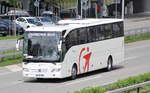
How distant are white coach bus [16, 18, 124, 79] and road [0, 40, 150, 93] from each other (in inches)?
18.6

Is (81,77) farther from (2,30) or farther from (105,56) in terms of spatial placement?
(2,30)

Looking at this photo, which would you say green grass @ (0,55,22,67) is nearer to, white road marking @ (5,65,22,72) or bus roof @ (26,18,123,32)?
white road marking @ (5,65,22,72)

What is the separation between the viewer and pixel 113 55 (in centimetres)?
3014

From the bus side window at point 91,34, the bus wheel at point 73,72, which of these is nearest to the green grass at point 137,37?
the bus side window at point 91,34

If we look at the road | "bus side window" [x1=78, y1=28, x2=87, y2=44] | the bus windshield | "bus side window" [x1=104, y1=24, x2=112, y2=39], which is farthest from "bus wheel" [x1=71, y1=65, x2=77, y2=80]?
"bus side window" [x1=104, y1=24, x2=112, y2=39]

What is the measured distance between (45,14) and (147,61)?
35.7m

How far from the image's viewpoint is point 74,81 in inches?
987

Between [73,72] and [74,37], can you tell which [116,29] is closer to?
[74,37]

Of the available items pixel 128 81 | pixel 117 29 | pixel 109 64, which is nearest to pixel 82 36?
pixel 109 64

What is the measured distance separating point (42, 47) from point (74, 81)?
2.16 metres

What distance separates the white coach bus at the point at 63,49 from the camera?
2439cm

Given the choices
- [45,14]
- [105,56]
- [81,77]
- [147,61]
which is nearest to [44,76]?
[81,77]

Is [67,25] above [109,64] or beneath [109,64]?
above

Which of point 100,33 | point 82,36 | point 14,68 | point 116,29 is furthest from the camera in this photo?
point 14,68
